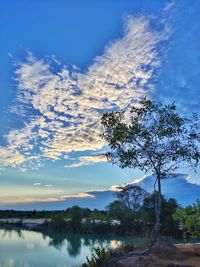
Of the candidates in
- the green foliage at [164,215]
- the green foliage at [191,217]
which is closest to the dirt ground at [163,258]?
the green foliage at [191,217]

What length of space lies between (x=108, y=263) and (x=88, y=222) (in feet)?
207

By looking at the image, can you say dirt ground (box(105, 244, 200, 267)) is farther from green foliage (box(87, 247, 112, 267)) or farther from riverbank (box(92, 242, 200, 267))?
green foliage (box(87, 247, 112, 267))

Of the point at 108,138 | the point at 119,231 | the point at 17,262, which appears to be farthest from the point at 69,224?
the point at 108,138

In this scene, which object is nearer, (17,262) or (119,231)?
(17,262)

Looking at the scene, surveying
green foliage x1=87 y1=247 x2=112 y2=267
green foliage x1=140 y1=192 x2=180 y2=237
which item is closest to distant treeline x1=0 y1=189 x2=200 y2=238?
green foliage x1=140 y1=192 x2=180 y2=237

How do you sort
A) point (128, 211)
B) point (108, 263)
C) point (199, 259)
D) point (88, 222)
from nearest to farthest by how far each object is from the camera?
1. point (199, 259)
2. point (108, 263)
3. point (128, 211)
4. point (88, 222)

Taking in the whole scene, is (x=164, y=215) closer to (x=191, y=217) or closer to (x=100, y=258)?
(x=100, y=258)

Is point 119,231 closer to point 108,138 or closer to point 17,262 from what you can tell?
point 17,262

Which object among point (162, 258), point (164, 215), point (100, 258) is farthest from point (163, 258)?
point (164, 215)

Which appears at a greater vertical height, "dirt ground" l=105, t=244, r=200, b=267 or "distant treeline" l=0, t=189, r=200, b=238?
"distant treeline" l=0, t=189, r=200, b=238

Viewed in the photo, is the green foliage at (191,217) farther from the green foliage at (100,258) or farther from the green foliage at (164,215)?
the green foliage at (164,215)

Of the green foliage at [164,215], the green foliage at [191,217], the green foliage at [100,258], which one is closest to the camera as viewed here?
the green foliage at [191,217]

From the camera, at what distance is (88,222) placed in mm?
75938

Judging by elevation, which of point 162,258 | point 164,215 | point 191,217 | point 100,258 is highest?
point 164,215
